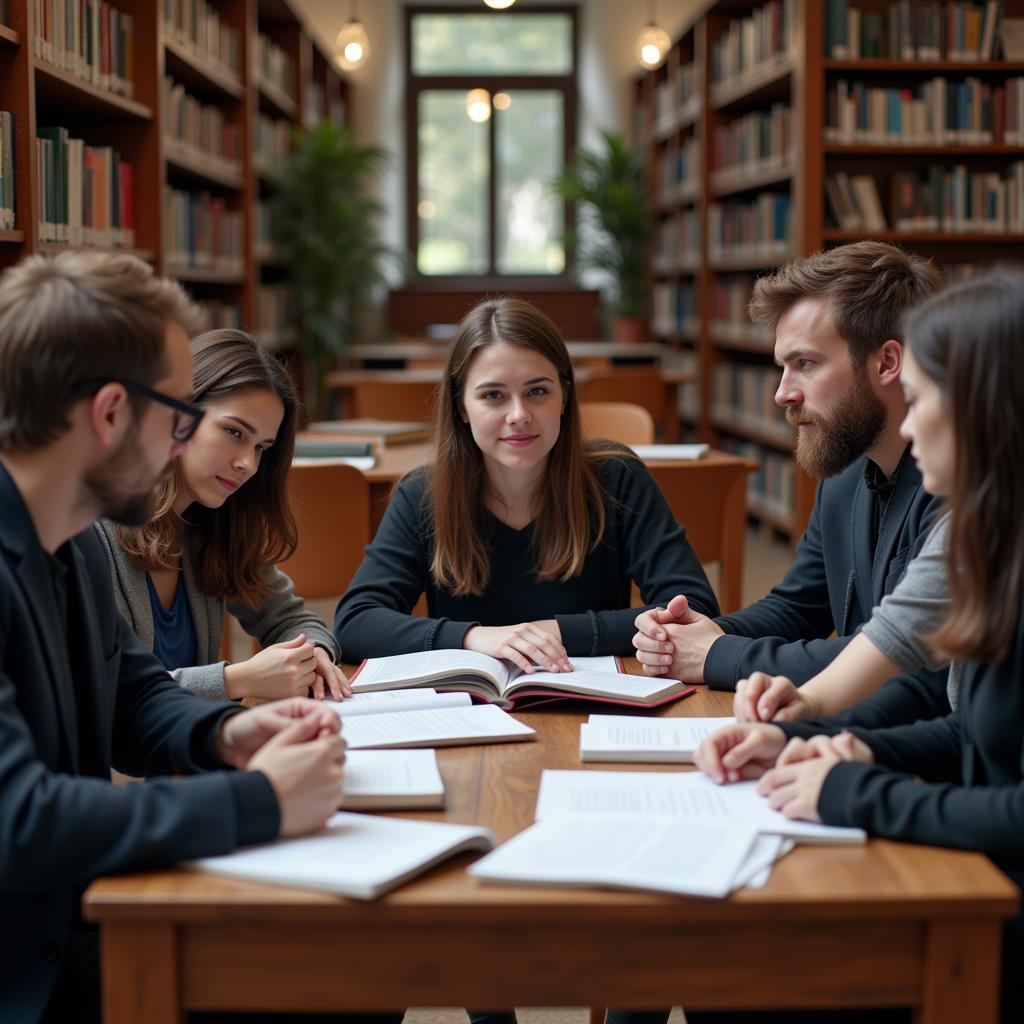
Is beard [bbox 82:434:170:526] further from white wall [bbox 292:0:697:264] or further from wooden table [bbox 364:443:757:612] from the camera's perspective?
white wall [bbox 292:0:697:264]

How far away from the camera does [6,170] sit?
3.14 metres

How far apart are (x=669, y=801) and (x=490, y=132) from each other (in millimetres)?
8873

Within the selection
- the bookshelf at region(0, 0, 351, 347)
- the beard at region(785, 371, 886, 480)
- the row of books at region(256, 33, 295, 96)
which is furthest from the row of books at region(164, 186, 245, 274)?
the beard at region(785, 371, 886, 480)

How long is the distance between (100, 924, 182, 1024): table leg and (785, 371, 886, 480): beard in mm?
1206

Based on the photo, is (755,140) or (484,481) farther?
(755,140)

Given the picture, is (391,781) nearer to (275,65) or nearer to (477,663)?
(477,663)

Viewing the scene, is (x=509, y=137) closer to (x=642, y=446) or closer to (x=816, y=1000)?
(x=642, y=446)

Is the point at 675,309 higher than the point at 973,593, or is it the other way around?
the point at 675,309

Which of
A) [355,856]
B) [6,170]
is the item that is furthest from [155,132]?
[355,856]

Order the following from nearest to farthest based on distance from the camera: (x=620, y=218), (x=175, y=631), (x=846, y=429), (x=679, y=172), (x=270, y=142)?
(x=846, y=429) < (x=175, y=631) < (x=270, y=142) < (x=679, y=172) < (x=620, y=218)

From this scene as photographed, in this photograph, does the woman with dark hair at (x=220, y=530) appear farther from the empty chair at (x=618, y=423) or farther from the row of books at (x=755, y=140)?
the row of books at (x=755, y=140)

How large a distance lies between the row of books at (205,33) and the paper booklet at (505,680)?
11.4ft

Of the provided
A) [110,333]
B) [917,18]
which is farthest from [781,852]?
[917,18]

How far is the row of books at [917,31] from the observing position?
17.6ft
